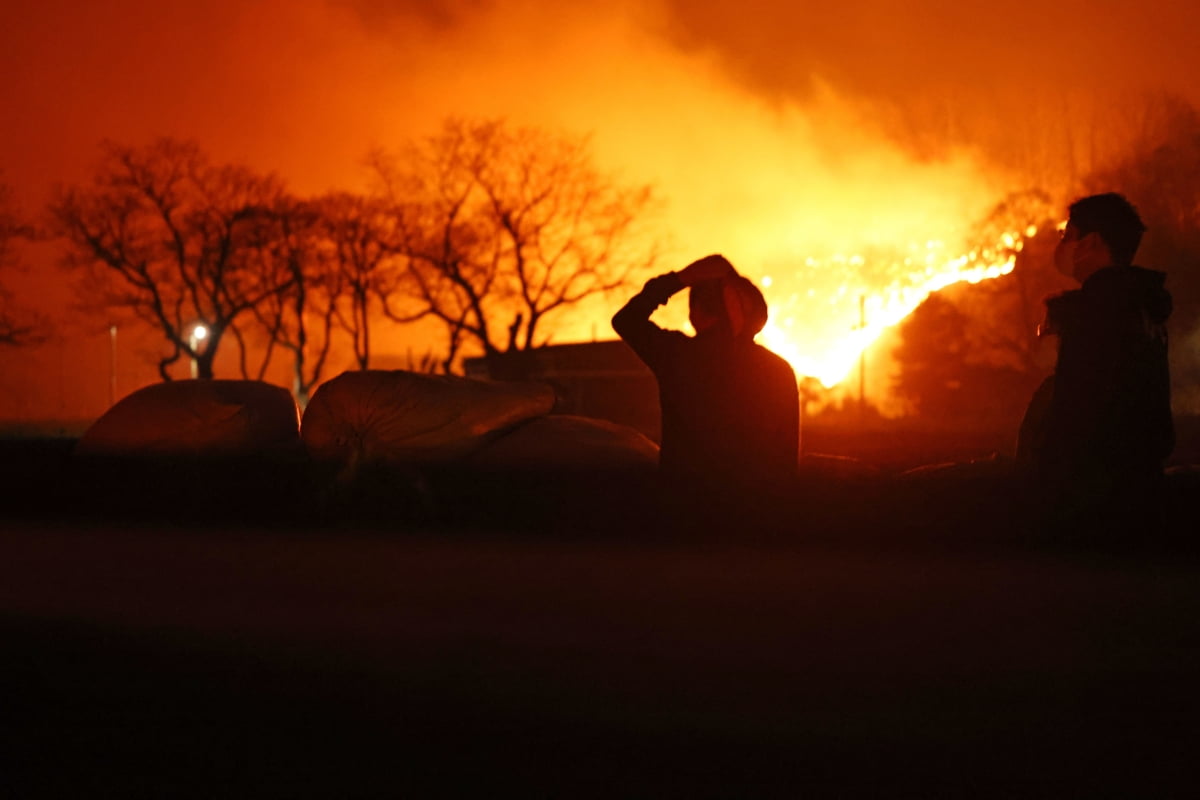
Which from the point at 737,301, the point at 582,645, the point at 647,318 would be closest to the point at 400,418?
the point at 582,645

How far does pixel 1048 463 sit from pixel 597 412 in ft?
115

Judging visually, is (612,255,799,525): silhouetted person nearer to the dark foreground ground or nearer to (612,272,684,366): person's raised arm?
(612,272,684,366): person's raised arm

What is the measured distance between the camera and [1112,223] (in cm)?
407

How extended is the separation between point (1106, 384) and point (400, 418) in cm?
338

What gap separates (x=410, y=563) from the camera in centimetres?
646

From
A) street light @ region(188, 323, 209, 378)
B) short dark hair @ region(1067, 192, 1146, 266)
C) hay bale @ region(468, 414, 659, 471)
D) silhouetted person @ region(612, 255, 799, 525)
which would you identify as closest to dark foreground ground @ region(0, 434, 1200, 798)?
silhouetted person @ region(612, 255, 799, 525)

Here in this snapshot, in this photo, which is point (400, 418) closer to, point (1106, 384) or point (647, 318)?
point (647, 318)

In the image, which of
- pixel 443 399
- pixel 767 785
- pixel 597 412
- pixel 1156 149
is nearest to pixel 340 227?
pixel 597 412

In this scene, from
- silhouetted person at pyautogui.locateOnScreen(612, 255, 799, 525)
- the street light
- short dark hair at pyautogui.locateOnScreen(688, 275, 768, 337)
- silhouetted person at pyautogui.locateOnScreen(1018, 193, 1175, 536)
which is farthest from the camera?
the street light

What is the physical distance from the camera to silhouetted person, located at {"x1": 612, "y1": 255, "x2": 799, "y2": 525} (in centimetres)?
466

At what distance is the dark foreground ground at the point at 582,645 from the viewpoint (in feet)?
11.4

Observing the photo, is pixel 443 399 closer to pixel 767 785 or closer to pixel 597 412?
pixel 767 785

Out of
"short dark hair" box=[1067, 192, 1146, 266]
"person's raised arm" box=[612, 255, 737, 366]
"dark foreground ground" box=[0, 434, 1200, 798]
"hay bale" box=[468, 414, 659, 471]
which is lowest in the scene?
"dark foreground ground" box=[0, 434, 1200, 798]

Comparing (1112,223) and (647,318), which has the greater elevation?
(1112,223)
